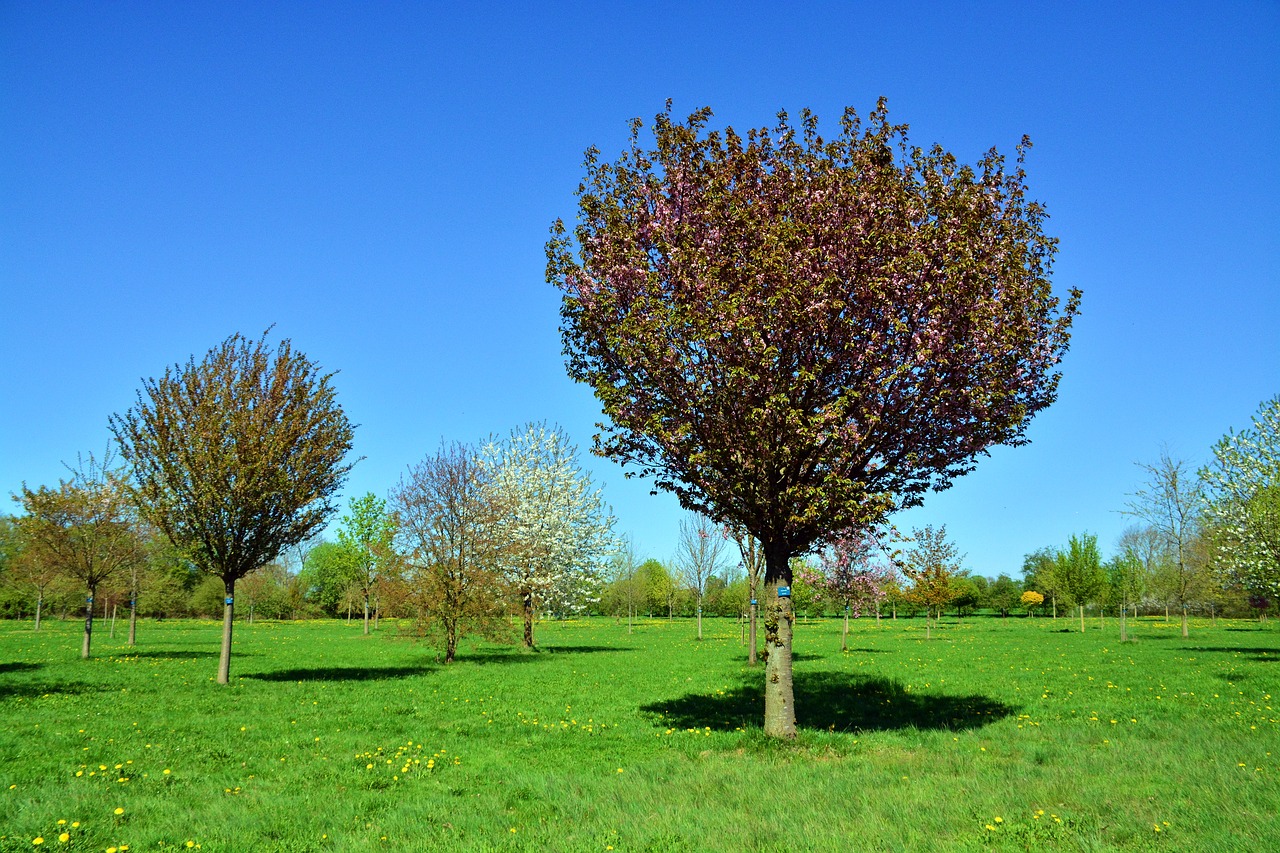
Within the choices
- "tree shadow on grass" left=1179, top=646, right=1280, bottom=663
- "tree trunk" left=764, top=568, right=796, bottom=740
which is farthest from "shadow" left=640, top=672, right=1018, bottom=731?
"tree shadow on grass" left=1179, top=646, right=1280, bottom=663

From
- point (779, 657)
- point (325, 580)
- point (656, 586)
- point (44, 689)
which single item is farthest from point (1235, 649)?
point (325, 580)

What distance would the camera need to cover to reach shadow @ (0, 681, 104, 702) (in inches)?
657

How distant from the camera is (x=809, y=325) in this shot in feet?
36.0

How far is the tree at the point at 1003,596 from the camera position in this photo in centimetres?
10444

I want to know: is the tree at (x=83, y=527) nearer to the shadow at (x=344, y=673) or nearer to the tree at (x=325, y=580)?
the shadow at (x=344, y=673)

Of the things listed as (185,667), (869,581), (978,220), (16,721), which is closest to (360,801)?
(16,721)

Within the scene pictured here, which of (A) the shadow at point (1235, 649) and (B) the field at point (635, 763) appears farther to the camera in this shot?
(A) the shadow at point (1235, 649)

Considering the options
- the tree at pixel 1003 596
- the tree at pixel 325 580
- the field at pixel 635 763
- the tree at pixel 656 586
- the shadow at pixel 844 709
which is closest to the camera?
the field at pixel 635 763

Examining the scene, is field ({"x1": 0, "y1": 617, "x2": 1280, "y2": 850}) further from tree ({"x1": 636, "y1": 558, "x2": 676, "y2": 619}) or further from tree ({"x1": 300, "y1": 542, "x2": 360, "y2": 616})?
tree ({"x1": 636, "y1": 558, "x2": 676, "y2": 619})

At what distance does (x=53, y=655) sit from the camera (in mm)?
27469

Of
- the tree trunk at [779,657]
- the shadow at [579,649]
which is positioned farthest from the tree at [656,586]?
the tree trunk at [779,657]

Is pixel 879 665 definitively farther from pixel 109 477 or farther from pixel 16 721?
pixel 109 477

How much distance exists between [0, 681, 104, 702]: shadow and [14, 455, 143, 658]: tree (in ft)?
31.9

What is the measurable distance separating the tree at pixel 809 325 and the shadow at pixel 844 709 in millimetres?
2747
